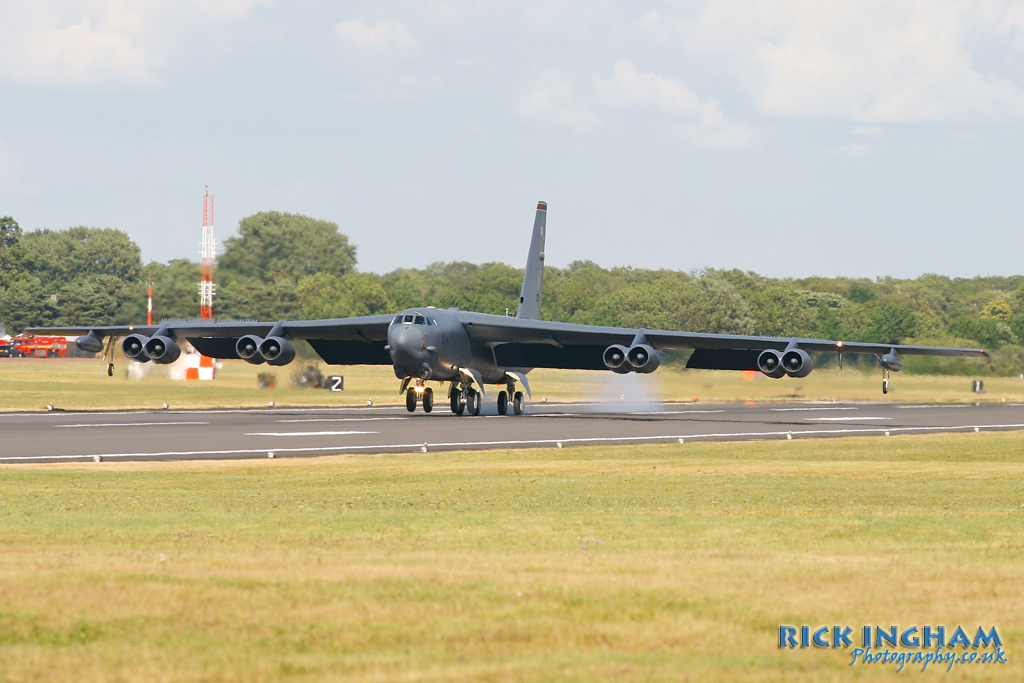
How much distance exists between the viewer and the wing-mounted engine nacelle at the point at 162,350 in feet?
150

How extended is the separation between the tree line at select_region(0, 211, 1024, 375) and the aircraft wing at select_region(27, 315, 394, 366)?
Result: 8768 millimetres

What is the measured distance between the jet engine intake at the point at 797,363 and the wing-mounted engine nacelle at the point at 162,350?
74.4 ft

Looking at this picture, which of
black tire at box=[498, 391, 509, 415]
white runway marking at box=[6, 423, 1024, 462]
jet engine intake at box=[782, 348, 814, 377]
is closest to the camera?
white runway marking at box=[6, 423, 1024, 462]

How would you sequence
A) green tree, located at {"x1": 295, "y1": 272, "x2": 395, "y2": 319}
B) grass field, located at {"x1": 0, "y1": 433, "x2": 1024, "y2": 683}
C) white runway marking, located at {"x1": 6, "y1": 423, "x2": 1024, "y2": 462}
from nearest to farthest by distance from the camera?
grass field, located at {"x1": 0, "y1": 433, "x2": 1024, "y2": 683}, white runway marking, located at {"x1": 6, "y1": 423, "x2": 1024, "y2": 462}, green tree, located at {"x1": 295, "y1": 272, "x2": 395, "y2": 319}

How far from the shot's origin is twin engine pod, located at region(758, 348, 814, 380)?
4206cm

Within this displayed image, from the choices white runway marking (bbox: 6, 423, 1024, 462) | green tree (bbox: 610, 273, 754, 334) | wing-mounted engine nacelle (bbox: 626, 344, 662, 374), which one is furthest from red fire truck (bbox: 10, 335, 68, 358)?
white runway marking (bbox: 6, 423, 1024, 462)

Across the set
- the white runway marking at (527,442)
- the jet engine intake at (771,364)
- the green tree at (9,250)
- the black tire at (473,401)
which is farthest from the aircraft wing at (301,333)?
the green tree at (9,250)

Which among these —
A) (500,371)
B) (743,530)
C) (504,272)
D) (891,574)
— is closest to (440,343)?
(500,371)

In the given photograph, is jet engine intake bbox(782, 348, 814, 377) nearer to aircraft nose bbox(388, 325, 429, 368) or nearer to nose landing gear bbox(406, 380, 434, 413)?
aircraft nose bbox(388, 325, 429, 368)

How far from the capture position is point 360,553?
462 inches

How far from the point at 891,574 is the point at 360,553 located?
495 cm

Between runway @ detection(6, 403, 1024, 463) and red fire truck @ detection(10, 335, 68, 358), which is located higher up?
red fire truck @ detection(10, 335, 68, 358)

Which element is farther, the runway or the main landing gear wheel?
the main landing gear wheel

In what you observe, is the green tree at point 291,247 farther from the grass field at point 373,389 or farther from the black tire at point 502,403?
the black tire at point 502,403
